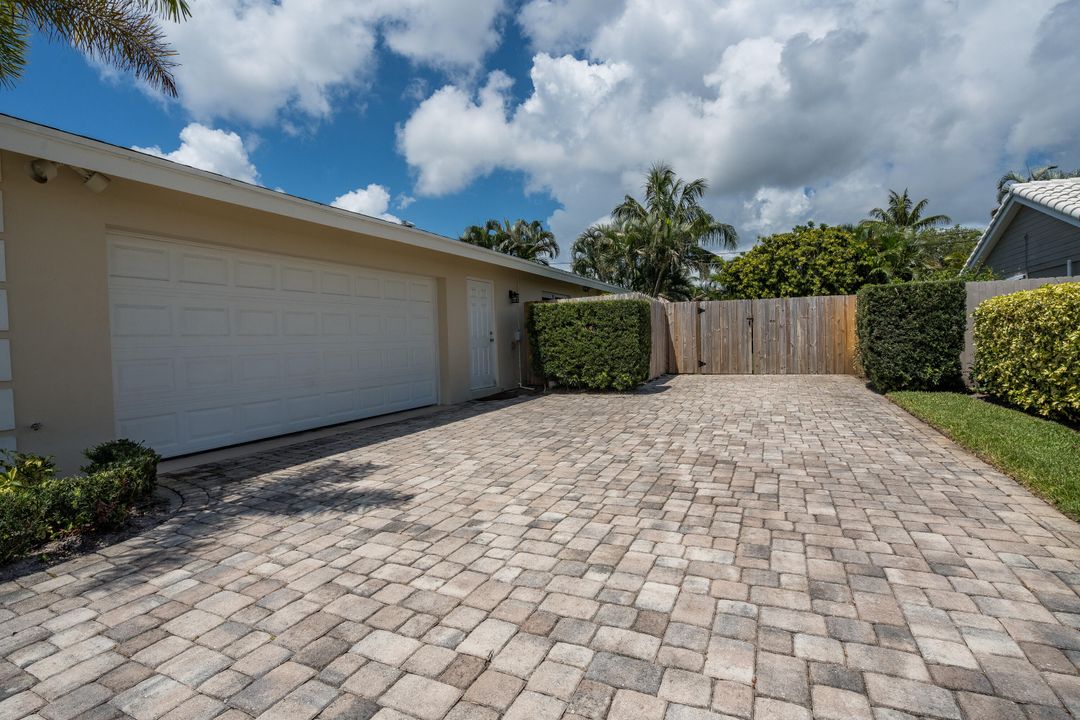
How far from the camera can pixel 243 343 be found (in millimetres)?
6246

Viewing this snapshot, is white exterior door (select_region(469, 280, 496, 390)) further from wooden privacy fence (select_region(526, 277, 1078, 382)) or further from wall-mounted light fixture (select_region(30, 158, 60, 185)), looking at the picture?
wall-mounted light fixture (select_region(30, 158, 60, 185))

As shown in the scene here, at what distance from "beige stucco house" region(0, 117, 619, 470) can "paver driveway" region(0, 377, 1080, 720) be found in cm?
137

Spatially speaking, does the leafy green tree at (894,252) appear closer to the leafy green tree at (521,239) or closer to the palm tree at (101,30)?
the leafy green tree at (521,239)

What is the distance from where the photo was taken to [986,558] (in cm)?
280

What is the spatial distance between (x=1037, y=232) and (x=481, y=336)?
1217 centimetres

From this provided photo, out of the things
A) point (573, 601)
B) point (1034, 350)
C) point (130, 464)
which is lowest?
point (573, 601)

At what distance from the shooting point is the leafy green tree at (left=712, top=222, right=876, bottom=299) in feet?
55.5

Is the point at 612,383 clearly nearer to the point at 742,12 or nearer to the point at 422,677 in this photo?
the point at 742,12

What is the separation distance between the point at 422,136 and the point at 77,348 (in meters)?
11.3

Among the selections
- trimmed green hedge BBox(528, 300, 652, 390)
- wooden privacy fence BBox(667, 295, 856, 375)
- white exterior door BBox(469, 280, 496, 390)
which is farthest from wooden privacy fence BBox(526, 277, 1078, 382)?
trimmed green hedge BBox(528, 300, 652, 390)

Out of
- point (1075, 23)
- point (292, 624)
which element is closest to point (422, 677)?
point (292, 624)

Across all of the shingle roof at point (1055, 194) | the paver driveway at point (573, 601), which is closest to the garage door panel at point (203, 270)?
the paver driveway at point (573, 601)

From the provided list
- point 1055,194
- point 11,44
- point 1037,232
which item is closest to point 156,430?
point 11,44

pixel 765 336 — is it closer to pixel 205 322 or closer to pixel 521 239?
pixel 205 322
